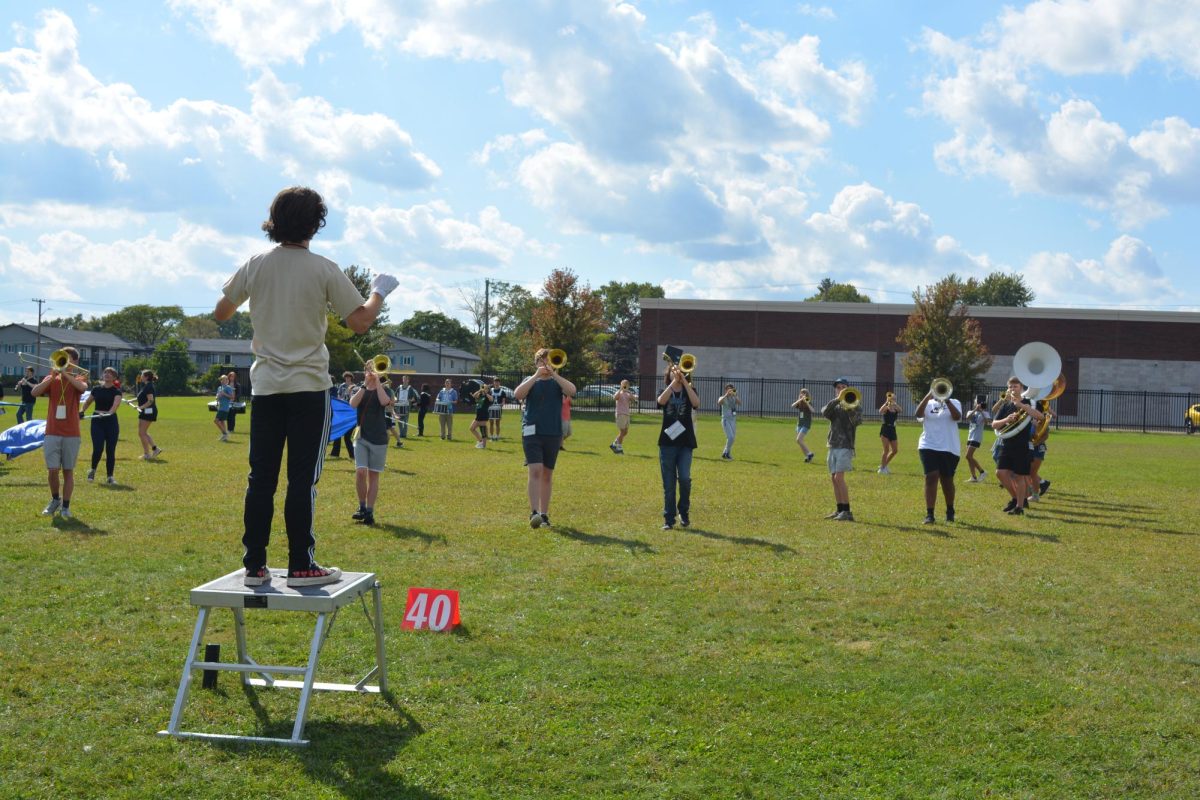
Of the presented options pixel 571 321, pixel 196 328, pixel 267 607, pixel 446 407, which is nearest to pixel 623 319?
pixel 196 328

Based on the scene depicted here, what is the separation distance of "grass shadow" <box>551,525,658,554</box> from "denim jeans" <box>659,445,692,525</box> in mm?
1116

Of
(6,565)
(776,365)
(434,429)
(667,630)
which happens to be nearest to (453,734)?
(667,630)

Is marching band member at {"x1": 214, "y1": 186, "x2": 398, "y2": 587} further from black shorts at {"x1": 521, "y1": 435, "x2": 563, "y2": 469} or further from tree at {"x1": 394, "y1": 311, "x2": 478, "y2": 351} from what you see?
tree at {"x1": 394, "y1": 311, "x2": 478, "y2": 351}

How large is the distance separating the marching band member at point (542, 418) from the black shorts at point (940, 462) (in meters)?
4.73

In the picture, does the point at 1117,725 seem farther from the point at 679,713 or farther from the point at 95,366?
the point at 95,366

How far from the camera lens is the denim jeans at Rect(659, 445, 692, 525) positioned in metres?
11.9

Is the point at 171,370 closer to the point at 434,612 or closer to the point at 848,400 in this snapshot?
the point at 848,400

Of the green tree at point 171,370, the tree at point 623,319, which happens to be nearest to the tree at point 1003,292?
the tree at point 623,319

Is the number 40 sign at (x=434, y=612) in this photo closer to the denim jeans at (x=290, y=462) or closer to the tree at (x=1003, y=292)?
the denim jeans at (x=290, y=462)

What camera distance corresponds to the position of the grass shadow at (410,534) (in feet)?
34.4

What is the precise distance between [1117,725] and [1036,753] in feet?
2.25

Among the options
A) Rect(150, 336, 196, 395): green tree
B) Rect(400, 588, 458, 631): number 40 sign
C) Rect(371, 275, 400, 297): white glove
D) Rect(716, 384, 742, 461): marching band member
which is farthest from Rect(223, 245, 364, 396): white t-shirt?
Rect(150, 336, 196, 395): green tree

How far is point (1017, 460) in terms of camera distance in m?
13.9

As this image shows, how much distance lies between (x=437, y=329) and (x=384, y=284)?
11578cm
